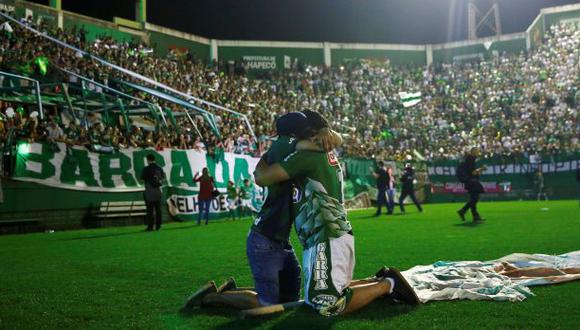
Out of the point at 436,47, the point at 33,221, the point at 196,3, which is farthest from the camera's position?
the point at 436,47

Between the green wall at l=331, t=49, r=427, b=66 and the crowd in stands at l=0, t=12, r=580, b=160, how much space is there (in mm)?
1200

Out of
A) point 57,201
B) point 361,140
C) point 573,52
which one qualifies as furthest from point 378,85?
point 57,201

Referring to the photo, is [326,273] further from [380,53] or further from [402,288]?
[380,53]

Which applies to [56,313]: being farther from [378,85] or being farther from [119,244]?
[378,85]

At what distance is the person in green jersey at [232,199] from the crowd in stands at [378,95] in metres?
1.46

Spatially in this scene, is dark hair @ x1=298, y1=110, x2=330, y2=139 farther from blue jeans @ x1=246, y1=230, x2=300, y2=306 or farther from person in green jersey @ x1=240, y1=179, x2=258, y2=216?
person in green jersey @ x1=240, y1=179, x2=258, y2=216

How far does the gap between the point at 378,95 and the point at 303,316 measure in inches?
1615

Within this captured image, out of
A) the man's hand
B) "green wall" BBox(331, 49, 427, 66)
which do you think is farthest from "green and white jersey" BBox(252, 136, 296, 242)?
"green wall" BBox(331, 49, 427, 66)

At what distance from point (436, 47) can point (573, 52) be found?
14.2m

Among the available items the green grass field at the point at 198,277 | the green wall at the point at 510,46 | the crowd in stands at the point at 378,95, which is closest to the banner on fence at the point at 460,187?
the crowd in stands at the point at 378,95

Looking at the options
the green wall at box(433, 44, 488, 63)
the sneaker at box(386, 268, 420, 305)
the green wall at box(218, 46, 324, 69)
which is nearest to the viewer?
the sneaker at box(386, 268, 420, 305)

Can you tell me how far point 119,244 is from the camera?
36.9ft

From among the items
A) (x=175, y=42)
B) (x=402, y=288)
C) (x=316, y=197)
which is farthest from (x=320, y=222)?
(x=175, y=42)

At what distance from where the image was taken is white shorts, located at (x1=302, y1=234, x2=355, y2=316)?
13.8 feet
